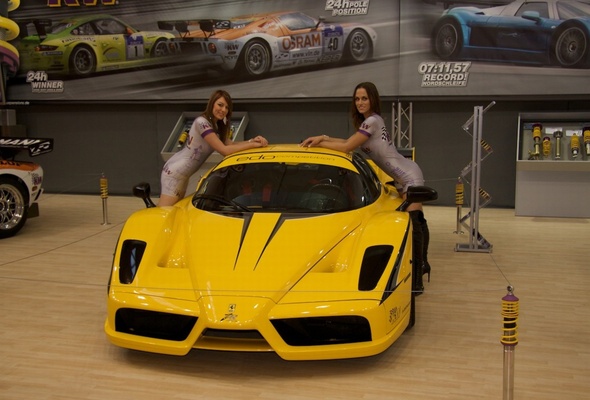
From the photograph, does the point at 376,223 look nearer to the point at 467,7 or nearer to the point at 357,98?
the point at 357,98

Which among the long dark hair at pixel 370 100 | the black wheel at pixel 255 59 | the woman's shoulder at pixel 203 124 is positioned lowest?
the woman's shoulder at pixel 203 124

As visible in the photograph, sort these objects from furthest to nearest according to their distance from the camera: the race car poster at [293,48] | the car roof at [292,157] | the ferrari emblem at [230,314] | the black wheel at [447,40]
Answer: the black wheel at [447,40], the race car poster at [293,48], the car roof at [292,157], the ferrari emblem at [230,314]

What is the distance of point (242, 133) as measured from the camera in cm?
1091

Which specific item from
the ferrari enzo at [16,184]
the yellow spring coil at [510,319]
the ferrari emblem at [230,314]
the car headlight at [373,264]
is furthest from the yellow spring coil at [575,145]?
the ferrari enzo at [16,184]

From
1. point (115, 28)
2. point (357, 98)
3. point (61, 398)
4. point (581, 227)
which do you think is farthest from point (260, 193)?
point (115, 28)

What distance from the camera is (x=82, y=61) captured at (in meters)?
11.7

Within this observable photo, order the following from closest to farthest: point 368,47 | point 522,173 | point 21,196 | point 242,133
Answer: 1. point 21,196
2. point 522,173
3. point 368,47
4. point 242,133

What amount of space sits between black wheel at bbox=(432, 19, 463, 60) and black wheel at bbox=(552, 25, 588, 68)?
1327 mm

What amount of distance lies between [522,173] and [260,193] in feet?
18.1

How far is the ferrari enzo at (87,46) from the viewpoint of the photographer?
11305 mm

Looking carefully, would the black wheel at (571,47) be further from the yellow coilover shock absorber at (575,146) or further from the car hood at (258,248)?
the car hood at (258,248)

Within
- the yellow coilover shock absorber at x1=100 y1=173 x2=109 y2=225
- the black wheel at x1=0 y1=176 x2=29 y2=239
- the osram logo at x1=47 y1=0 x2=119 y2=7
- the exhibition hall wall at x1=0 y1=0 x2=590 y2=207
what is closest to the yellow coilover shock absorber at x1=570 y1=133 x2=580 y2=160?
the exhibition hall wall at x1=0 y1=0 x2=590 y2=207

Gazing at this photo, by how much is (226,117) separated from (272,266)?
7.82 feet

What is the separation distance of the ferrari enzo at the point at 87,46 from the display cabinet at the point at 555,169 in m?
5.81
